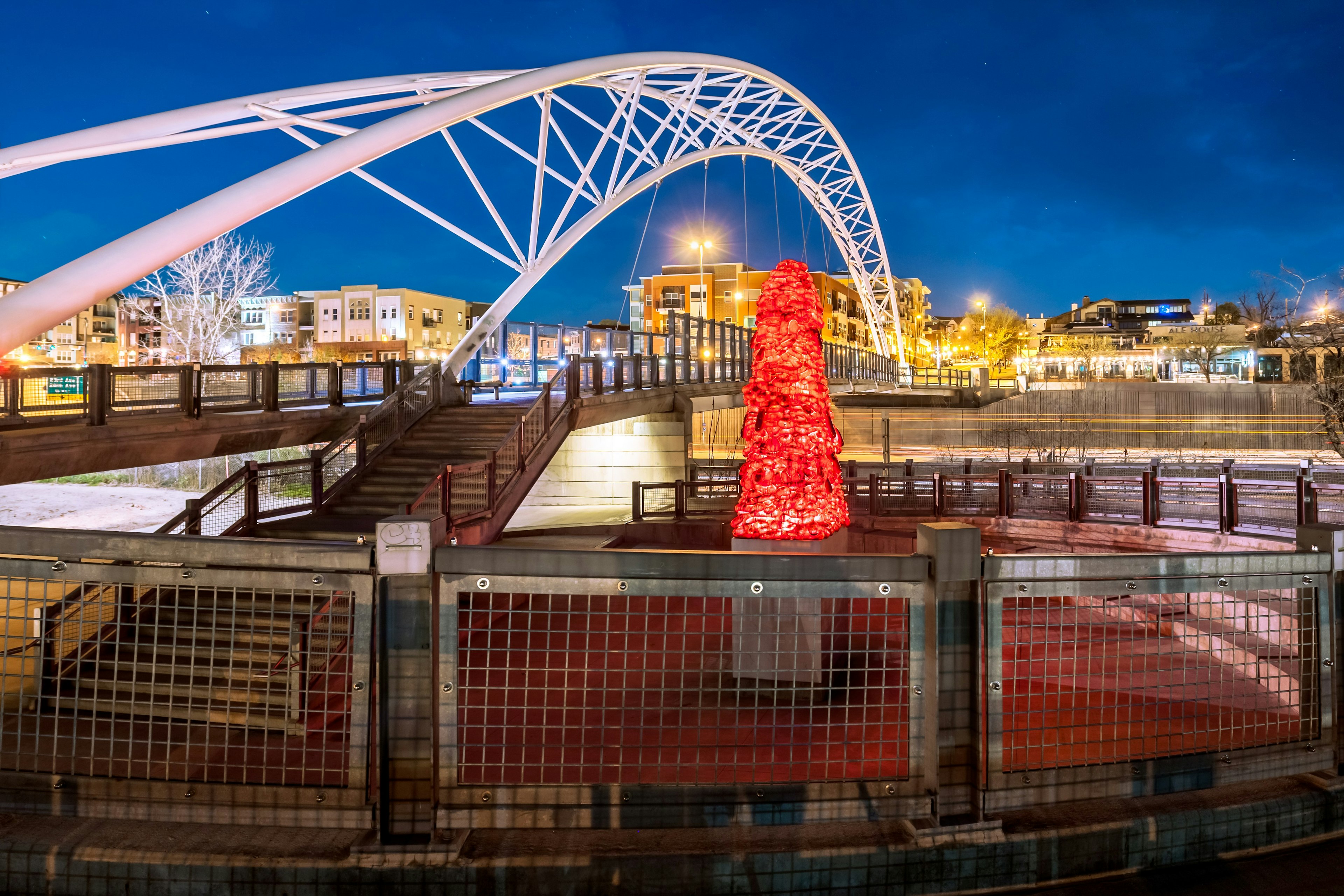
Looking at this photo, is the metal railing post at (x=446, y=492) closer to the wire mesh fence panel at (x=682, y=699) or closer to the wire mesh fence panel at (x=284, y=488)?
the wire mesh fence panel at (x=284, y=488)

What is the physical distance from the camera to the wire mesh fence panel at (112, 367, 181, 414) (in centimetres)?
1616

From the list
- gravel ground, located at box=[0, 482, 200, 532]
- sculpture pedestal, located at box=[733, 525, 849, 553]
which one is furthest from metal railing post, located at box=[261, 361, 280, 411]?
gravel ground, located at box=[0, 482, 200, 532]

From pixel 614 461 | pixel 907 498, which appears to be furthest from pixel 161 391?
pixel 907 498

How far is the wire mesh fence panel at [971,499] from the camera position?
21.0m

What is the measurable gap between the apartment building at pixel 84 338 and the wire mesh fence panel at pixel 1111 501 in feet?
320

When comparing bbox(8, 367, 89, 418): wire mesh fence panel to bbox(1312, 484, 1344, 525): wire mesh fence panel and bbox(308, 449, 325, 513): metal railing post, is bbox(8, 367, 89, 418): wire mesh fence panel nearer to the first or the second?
bbox(308, 449, 325, 513): metal railing post

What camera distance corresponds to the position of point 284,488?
15.7 meters

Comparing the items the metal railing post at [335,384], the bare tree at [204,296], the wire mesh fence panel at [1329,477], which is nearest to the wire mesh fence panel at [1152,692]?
the wire mesh fence panel at [1329,477]

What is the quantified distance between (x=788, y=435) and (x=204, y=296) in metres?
50.7

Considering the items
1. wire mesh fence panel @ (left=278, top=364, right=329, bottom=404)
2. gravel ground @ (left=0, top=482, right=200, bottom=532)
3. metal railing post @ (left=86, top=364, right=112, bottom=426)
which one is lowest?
gravel ground @ (left=0, top=482, right=200, bottom=532)

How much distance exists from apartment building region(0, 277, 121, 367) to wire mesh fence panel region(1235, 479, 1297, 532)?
100545 mm

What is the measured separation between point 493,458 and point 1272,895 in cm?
1353

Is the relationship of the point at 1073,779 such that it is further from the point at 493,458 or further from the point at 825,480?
the point at 493,458

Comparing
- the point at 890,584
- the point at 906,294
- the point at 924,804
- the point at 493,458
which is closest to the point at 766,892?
the point at 924,804
